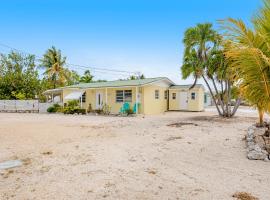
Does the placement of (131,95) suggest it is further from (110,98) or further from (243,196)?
(243,196)

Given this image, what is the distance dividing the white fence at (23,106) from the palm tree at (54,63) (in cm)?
953

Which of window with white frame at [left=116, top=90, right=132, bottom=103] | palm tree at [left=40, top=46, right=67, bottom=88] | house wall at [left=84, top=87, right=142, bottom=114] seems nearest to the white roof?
house wall at [left=84, top=87, right=142, bottom=114]

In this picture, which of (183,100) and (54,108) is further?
(54,108)

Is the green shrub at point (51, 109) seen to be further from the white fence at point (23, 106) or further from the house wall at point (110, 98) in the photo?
the house wall at point (110, 98)

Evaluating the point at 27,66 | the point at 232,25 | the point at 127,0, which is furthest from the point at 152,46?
the point at 27,66

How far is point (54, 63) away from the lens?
33719 mm

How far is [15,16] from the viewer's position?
2011 centimetres

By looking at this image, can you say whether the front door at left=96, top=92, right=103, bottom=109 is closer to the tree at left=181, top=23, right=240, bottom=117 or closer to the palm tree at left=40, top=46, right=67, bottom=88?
the tree at left=181, top=23, right=240, bottom=117

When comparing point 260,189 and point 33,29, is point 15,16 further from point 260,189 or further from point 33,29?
point 260,189

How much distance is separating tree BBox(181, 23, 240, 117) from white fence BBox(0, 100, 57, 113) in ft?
54.9

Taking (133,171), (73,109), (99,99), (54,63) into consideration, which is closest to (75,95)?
(73,109)

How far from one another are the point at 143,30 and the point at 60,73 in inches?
785

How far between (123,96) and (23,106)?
1268 centimetres

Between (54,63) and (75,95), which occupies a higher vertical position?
(54,63)
